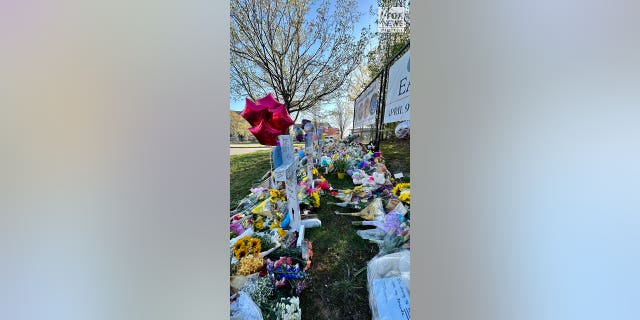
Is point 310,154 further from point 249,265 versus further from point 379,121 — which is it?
point 249,265

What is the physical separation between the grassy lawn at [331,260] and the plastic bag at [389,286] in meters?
0.03

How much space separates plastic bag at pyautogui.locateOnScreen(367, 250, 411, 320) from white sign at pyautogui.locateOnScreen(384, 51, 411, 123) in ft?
2.45

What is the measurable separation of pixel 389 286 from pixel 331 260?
279 millimetres

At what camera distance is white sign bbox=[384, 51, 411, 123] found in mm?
1031

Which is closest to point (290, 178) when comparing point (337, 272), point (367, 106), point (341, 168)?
point (341, 168)

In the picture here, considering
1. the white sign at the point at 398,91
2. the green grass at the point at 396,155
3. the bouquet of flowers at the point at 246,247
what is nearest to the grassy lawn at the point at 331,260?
the bouquet of flowers at the point at 246,247

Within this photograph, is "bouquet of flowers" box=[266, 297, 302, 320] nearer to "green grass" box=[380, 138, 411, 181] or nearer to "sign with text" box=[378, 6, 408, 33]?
"green grass" box=[380, 138, 411, 181]

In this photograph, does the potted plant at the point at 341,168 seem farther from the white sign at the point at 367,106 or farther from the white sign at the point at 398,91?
the white sign at the point at 398,91

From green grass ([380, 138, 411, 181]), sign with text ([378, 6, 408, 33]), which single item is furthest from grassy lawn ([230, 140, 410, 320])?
sign with text ([378, 6, 408, 33])

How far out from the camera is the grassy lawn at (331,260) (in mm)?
854
